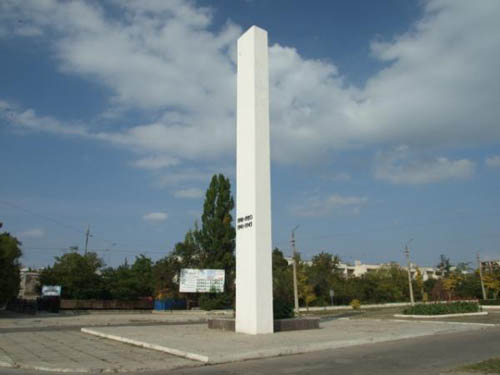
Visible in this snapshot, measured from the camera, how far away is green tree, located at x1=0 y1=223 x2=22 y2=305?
3042 centimetres

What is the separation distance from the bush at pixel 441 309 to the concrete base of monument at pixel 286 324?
33.2 feet

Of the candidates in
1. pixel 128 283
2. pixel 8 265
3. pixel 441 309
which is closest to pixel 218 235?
pixel 128 283

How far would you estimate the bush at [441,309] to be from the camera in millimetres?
24875

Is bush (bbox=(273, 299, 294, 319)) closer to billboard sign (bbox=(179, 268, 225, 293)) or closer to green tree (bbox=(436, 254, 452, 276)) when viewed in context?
billboard sign (bbox=(179, 268, 225, 293))

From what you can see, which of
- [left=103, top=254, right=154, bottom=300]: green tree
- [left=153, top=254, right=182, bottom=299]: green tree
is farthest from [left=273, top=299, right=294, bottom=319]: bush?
[left=103, top=254, right=154, bottom=300]: green tree

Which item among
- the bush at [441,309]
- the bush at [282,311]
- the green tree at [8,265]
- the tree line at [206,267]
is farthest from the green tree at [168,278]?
the bush at [282,311]

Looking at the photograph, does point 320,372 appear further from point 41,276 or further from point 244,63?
point 41,276

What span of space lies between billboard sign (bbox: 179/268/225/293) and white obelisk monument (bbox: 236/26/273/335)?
2480 cm

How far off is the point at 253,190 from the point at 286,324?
17.6 feet

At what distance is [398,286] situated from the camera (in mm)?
56500

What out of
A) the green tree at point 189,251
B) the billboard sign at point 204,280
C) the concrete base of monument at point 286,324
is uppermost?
the green tree at point 189,251

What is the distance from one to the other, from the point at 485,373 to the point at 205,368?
5323 millimetres

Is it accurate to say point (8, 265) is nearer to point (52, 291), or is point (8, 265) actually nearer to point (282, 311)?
point (52, 291)

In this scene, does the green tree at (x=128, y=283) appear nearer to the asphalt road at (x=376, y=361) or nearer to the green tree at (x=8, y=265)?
the green tree at (x=8, y=265)
